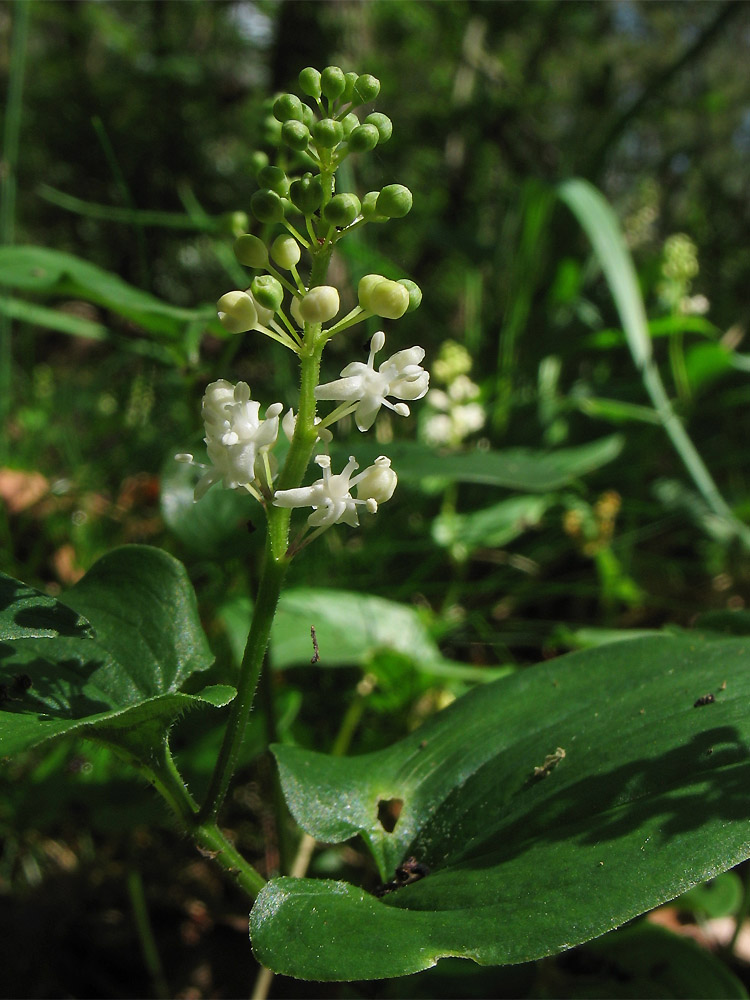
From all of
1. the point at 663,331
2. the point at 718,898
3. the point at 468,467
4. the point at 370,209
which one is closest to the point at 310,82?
the point at 370,209

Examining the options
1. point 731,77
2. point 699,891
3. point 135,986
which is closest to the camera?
point 699,891

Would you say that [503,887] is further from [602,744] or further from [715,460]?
[715,460]

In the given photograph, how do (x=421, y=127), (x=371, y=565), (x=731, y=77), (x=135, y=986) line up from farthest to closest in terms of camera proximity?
(x=731, y=77), (x=421, y=127), (x=371, y=565), (x=135, y=986)

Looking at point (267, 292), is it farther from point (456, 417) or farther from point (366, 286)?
point (456, 417)

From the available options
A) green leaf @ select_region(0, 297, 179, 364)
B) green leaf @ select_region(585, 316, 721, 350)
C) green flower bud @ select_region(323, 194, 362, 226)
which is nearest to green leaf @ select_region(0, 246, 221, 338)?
green leaf @ select_region(0, 297, 179, 364)

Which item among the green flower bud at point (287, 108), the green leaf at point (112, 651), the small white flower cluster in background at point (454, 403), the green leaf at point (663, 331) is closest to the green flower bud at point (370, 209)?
the green flower bud at point (287, 108)

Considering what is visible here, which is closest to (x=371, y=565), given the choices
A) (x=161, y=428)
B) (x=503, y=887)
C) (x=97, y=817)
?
(x=97, y=817)
